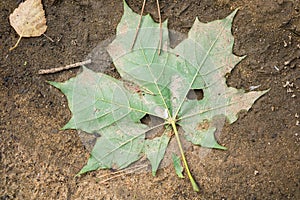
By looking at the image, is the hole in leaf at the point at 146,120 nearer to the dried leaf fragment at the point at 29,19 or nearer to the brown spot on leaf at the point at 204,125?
the brown spot on leaf at the point at 204,125

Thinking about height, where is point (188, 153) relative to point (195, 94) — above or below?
below

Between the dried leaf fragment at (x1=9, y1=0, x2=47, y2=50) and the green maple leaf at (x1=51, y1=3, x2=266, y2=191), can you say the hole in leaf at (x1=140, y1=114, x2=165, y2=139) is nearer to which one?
the green maple leaf at (x1=51, y1=3, x2=266, y2=191)

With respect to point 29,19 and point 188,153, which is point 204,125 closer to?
point 188,153

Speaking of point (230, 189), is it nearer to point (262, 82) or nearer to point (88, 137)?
point (262, 82)

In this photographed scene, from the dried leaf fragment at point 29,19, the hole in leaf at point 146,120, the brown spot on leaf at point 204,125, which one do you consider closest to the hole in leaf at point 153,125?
the hole in leaf at point 146,120

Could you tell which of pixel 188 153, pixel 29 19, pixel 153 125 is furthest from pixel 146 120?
pixel 29 19

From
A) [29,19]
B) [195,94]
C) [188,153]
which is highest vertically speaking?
[29,19]
